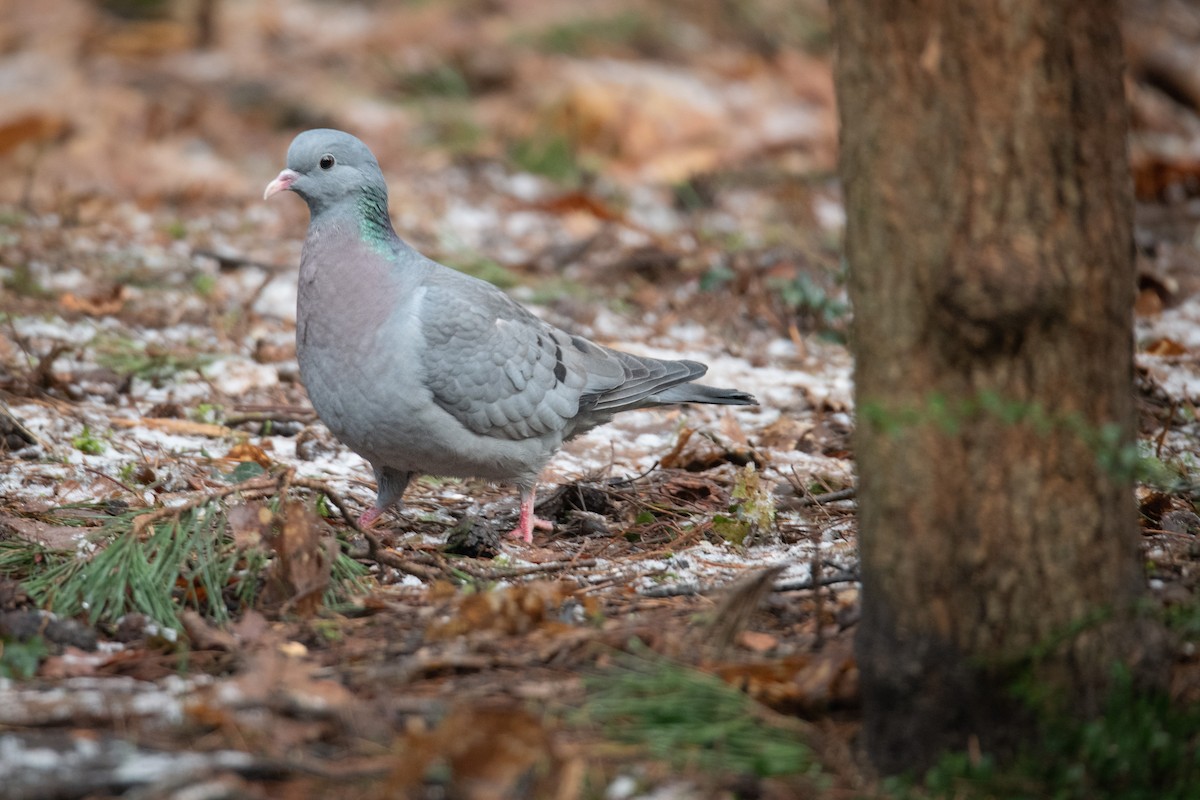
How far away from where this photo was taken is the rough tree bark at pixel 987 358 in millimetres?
2219

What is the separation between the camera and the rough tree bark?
7.28ft

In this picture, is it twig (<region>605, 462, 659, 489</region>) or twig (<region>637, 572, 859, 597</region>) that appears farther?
twig (<region>605, 462, 659, 489</region>)

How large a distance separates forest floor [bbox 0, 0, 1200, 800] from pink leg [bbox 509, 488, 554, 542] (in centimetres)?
6

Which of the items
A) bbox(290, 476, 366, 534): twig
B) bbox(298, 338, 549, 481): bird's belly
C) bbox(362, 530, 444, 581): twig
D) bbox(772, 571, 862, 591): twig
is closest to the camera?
bbox(772, 571, 862, 591): twig

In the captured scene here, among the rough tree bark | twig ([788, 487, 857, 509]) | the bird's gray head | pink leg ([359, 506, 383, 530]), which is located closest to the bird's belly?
pink leg ([359, 506, 383, 530])

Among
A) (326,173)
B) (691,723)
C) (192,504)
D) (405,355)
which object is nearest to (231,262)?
(326,173)

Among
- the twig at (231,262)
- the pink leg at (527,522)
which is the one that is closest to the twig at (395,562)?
the pink leg at (527,522)

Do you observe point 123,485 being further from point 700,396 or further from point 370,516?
point 700,396

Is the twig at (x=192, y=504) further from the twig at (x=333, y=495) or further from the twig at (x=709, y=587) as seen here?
the twig at (x=709, y=587)

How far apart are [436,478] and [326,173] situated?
1.37 metres

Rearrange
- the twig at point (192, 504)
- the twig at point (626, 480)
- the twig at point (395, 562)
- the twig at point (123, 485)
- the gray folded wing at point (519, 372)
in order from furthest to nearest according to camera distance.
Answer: the twig at point (626, 480)
the gray folded wing at point (519, 372)
the twig at point (123, 485)
the twig at point (395, 562)
the twig at point (192, 504)

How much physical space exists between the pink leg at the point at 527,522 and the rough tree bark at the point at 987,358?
197cm

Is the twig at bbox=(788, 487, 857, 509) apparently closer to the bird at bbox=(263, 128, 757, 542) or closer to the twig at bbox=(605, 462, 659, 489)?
the twig at bbox=(605, 462, 659, 489)

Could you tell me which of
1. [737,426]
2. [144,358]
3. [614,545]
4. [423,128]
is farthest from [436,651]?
[423,128]
